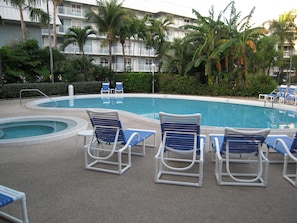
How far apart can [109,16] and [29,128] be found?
14.1 m

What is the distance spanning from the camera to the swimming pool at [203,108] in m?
10.9

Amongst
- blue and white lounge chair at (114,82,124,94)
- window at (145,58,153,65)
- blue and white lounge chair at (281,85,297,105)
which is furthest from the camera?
window at (145,58,153,65)

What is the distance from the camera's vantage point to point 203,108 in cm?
1445

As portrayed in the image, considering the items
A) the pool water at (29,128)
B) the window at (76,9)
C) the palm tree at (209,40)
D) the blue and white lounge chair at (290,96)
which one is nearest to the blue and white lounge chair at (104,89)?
the palm tree at (209,40)

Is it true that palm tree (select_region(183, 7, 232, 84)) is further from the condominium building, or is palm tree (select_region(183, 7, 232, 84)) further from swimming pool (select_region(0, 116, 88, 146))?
swimming pool (select_region(0, 116, 88, 146))

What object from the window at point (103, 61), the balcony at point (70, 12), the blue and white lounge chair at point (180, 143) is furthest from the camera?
the window at point (103, 61)

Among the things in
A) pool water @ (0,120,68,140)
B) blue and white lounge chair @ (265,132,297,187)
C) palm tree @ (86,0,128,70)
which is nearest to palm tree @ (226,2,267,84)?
palm tree @ (86,0,128,70)

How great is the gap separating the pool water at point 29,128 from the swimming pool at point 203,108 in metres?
2.34

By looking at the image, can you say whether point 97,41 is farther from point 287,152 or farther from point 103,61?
point 287,152

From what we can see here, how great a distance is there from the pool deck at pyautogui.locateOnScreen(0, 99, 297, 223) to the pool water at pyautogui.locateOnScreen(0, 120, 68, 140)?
11.9ft

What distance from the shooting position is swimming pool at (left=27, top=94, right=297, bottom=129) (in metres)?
10.9

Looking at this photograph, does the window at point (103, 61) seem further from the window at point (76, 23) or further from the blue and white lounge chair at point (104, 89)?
the blue and white lounge chair at point (104, 89)

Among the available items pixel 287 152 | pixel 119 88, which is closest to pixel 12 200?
pixel 287 152

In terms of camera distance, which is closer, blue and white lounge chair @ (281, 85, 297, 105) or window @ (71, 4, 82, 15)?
blue and white lounge chair @ (281, 85, 297, 105)
